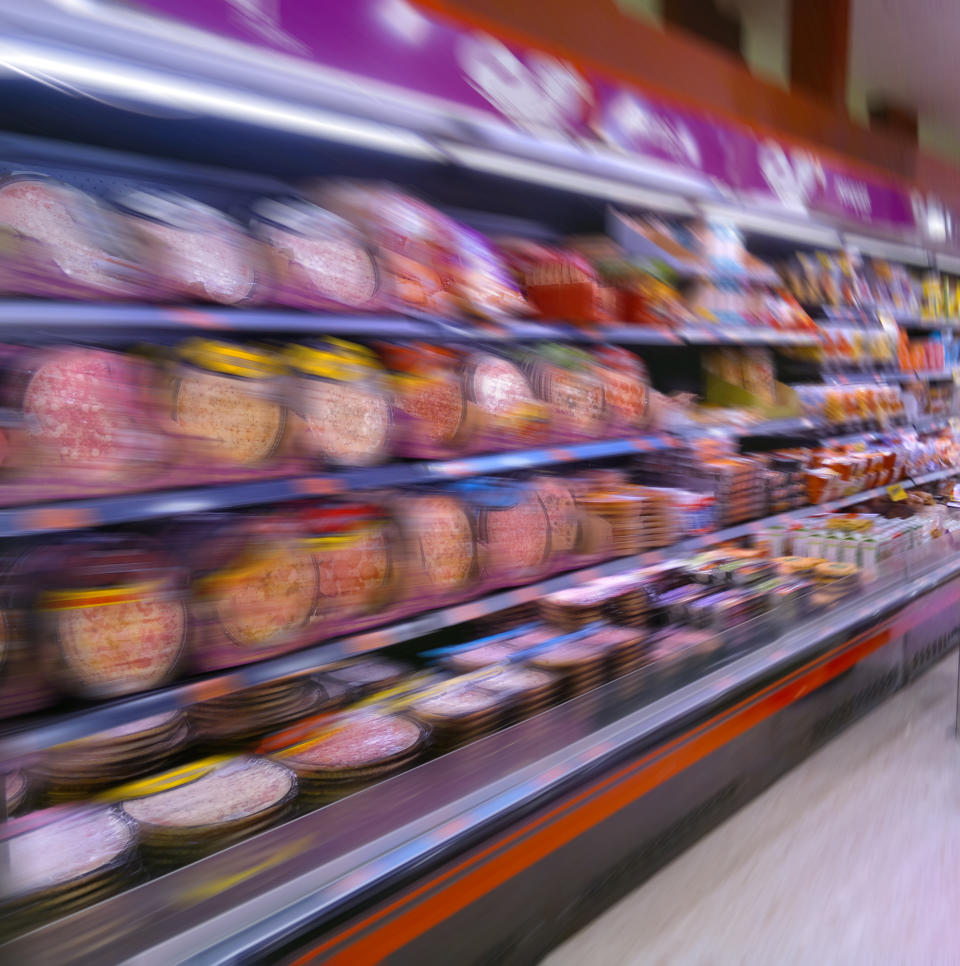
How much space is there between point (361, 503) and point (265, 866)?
99cm

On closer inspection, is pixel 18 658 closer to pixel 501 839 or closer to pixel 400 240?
pixel 501 839

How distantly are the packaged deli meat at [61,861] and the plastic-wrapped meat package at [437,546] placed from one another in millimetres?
904

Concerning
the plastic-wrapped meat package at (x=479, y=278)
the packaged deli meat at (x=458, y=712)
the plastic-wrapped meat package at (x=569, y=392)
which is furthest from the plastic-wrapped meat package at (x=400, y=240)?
the packaged deli meat at (x=458, y=712)

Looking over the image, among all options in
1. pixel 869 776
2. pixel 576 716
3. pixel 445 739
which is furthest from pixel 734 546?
pixel 445 739

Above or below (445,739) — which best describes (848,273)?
above

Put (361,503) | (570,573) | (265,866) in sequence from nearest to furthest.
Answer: (265,866), (361,503), (570,573)

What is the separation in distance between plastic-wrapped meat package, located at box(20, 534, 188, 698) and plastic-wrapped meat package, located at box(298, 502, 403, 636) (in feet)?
1.18

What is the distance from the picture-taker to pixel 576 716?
6.91ft

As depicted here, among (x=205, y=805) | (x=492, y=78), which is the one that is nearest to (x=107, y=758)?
(x=205, y=805)

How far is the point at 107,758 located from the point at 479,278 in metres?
1.60

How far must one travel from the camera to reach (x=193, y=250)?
1740mm

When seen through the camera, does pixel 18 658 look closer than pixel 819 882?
Yes

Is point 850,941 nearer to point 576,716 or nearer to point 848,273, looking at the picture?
point 576,716

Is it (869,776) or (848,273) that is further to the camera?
(848,273)
